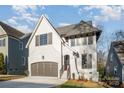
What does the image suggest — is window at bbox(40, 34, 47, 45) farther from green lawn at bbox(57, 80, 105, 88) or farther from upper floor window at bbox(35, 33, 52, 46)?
green lawn at bbox(57, 80, 105, 88)

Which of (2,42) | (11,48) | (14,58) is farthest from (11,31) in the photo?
(14,58)

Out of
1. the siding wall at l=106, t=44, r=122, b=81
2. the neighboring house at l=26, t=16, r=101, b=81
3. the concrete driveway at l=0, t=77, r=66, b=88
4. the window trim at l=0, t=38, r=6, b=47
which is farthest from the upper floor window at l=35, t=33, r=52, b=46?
the siding wall at l=106, t=44, r=122, b=81

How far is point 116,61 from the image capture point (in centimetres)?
1303

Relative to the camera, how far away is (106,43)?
12.6 m

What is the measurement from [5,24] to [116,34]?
424 cm

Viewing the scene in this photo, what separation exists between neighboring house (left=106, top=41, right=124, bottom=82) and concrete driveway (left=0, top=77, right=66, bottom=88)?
1881 mm

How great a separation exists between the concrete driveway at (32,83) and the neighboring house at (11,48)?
1.45 feet

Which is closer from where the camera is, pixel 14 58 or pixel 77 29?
pixel 77 29

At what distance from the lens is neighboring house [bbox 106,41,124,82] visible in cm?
1264

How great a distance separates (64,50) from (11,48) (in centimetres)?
209

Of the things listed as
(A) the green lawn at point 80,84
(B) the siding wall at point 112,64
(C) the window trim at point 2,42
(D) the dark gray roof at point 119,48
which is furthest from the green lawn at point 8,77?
(D) the dark gray roof at point 119,48

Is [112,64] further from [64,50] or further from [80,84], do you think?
[64,50]
